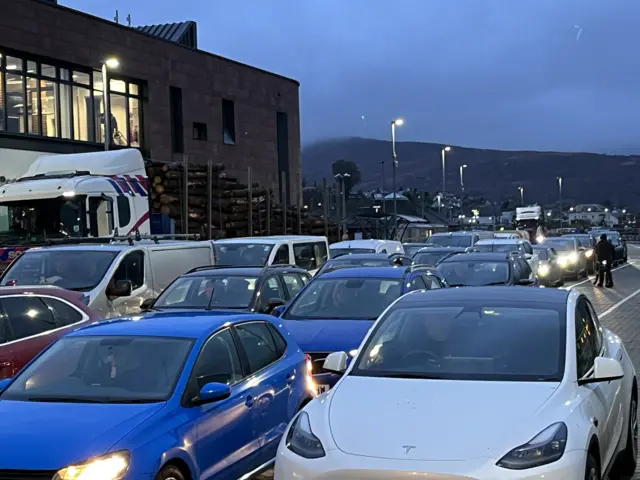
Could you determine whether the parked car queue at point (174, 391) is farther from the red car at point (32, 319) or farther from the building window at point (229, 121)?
the building window at point (229, 121)

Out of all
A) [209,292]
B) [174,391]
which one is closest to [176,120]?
[209,292]

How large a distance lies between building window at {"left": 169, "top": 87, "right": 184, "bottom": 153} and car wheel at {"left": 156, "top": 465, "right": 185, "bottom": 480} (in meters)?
32.9

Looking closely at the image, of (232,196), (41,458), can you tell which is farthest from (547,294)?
(232,196)

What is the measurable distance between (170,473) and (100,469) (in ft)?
1.82

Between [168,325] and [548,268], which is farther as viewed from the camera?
[548,268]

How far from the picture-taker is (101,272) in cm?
1244

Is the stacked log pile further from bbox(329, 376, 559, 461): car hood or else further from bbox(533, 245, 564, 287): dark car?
bbox(329, 376, 559, 461): car hood

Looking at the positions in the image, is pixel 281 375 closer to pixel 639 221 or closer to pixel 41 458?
pixel 41 458

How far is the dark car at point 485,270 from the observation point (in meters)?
16.7

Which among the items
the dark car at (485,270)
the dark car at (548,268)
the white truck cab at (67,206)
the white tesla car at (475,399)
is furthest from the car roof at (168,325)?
the dark car at (548,268)

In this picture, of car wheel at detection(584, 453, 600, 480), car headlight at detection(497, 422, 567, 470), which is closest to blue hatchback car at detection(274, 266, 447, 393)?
car wheel at detection(584, 453, 600, 480)

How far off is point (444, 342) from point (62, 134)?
2821 cm

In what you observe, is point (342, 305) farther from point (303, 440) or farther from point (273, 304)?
point (303, 440)

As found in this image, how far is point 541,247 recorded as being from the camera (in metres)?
27.5
